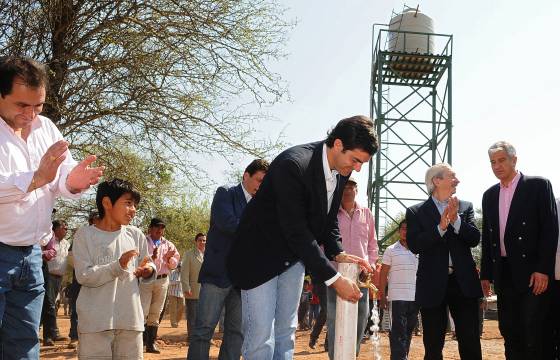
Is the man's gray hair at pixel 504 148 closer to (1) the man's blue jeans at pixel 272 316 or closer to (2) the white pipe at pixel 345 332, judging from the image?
(1) the man's blue jeans at pixel 272 316

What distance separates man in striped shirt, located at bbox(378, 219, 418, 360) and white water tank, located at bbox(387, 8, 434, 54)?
16.0 m

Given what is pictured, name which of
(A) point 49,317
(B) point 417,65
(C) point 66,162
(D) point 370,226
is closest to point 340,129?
(C) point 66,162

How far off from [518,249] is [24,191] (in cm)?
425

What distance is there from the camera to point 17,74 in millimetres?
3387

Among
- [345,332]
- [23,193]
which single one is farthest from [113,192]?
[345,332]

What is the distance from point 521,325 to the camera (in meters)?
5.57

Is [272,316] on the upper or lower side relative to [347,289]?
lower

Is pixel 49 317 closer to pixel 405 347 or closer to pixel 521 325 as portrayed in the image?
pixel 405 347

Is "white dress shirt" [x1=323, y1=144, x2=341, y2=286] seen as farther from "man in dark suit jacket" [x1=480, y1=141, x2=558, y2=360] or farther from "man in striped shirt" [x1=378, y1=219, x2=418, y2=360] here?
"man in striped shirt" [x1=378, y1=219, x2=418, y2=360]

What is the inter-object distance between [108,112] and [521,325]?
6997 mm

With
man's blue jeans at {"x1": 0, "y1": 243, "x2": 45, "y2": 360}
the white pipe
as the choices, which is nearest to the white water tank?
the white pipe

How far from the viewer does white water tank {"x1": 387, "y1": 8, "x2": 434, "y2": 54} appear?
2350 cm

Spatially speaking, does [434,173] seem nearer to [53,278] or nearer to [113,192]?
[113,192]

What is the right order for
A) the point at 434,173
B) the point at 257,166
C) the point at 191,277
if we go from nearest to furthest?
the point at 434,173 → the point at 257,166 → the point at 191,277
